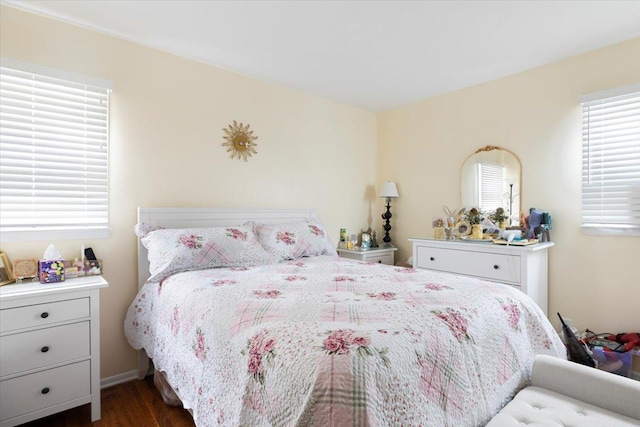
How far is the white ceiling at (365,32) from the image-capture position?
2016 millimetres

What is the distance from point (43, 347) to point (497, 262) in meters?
2.97

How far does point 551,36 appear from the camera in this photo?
2.34 metres

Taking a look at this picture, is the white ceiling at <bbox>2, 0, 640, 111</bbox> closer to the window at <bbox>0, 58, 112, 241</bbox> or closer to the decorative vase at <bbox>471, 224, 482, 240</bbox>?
the window at <bbox>0, 58, 112, 241</bbox>

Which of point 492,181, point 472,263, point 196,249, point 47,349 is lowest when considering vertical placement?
point 47,349

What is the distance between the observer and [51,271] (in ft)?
6.34

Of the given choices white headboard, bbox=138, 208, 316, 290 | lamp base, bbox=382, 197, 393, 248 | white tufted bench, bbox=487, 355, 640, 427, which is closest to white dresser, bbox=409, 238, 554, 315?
lamp base, bbox=382, 197, 393, 248

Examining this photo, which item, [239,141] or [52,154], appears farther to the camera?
[239,141]

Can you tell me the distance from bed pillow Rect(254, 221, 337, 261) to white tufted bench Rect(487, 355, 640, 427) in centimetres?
170

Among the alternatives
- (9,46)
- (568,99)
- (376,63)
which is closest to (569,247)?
(568,99)

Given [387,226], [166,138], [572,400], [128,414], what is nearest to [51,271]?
[128,414]

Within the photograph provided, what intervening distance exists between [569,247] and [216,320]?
108 inches

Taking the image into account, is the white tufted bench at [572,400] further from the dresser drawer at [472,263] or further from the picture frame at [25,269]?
the picture frame at [25,269]

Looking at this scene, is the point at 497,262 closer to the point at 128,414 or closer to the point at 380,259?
the point at 380,259

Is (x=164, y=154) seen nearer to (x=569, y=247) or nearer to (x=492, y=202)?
(x=492, y=202)
